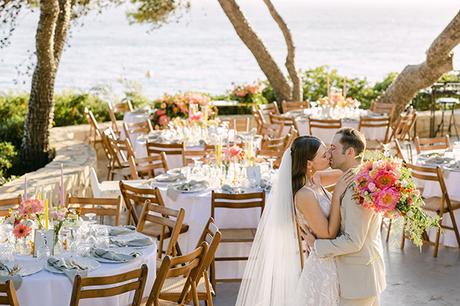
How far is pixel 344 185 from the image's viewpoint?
4.82 m

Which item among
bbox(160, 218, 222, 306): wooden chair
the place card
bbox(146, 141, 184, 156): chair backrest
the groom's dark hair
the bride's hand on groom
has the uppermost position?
the groom's dark hair

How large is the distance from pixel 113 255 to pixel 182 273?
17.4 inches

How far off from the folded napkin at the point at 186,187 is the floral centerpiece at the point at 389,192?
291 centimetres

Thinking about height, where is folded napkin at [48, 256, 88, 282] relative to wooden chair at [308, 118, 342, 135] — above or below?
below

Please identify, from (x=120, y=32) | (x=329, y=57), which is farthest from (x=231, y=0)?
(x=120, y=32)

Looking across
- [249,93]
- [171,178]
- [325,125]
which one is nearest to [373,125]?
[325,125]

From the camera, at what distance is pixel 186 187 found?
24.8 feet

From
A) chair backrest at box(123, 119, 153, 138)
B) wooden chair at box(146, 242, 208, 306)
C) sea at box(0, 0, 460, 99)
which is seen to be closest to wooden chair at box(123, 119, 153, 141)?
chair backrest at box(123, 119, 153, 138)

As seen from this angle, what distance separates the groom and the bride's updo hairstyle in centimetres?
11

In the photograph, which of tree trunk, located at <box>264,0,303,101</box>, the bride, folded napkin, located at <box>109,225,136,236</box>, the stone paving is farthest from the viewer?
tree trunk, located at <box>264,0,303,101</box>

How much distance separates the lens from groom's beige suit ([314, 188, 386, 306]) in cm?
480

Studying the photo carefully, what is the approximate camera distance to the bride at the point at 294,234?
16.1 ft

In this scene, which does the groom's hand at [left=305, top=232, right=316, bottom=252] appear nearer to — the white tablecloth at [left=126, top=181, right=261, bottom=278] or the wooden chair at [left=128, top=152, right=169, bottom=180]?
the white tablecloth at [left=126, top=181, right=261, bottom=278]

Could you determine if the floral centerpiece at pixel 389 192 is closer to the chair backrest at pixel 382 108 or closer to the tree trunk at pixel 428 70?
the tree trunk at pixel 428 70
